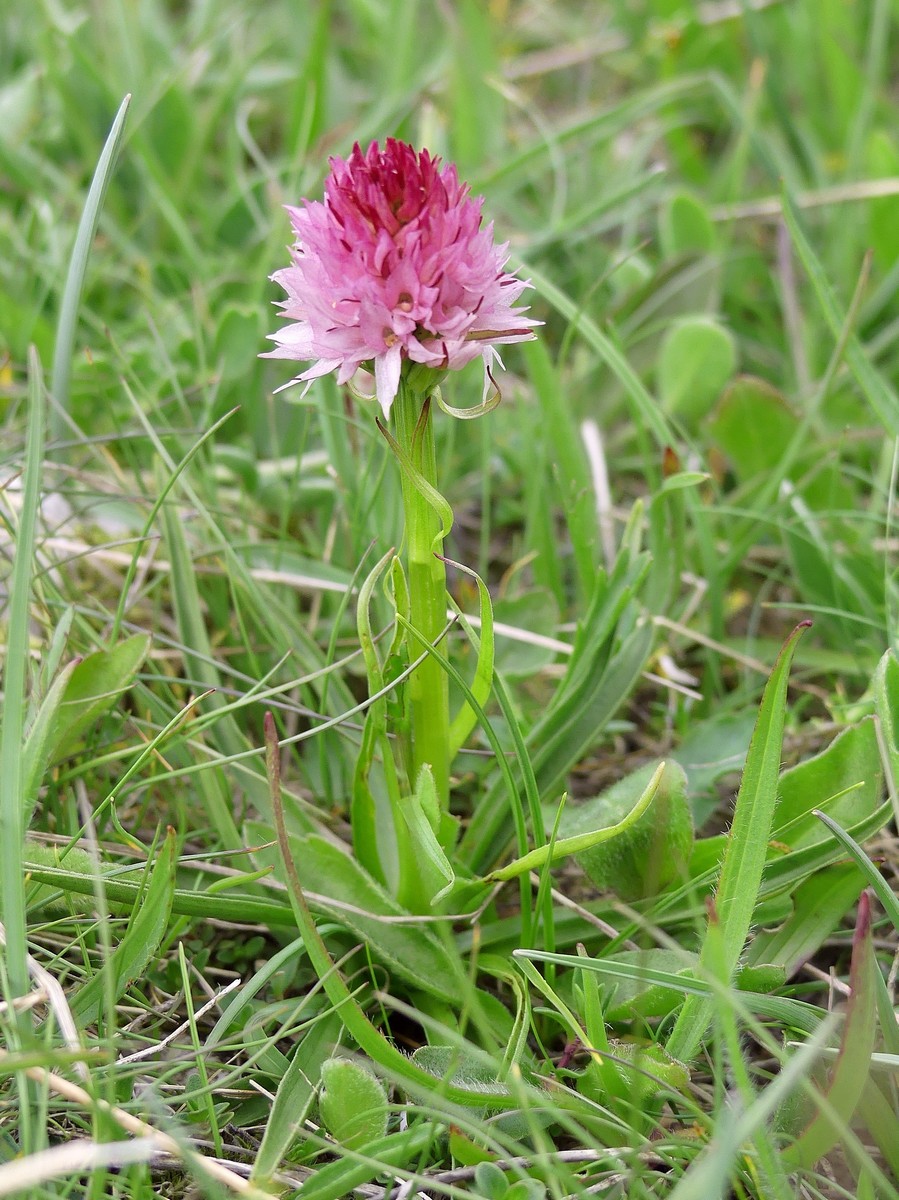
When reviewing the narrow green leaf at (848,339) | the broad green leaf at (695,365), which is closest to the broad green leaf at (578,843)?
the narrow green leaf at (848,339)

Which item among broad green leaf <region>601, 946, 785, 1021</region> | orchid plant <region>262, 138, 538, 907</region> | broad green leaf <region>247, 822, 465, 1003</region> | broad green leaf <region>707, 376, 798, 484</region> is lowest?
broad green leaf <region>601, 946, 785, 1021</region>

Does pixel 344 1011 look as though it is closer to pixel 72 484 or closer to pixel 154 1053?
pixel 154 1053

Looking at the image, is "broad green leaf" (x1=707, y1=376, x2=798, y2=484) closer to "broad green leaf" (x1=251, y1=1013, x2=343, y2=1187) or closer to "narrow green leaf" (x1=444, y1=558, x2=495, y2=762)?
"narrow green leaf" (x1=444, y1=558, x2=495, y2=762)

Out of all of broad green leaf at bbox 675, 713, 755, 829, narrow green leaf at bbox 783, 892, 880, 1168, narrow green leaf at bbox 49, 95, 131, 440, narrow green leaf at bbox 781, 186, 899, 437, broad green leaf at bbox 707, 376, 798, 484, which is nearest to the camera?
narrow green leaf at bbox 783, 892, 880, 1168

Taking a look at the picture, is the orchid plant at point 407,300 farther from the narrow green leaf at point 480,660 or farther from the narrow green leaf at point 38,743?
the narrow green leaf at point 38,743

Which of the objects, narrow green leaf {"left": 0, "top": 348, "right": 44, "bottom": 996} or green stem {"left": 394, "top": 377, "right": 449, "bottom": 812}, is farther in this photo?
green stem {"left": 394, "top": 377, "right": 449, "bottom": 812}

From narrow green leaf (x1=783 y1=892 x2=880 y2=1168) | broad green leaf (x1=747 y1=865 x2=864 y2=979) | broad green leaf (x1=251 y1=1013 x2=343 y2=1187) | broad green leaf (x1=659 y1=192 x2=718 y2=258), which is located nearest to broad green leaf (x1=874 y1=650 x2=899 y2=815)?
broad green leaf (x1=747 y1=865 x2=864 y2=979)

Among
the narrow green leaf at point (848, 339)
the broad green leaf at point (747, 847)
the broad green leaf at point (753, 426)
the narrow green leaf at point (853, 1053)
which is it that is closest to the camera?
the narrow green leaf at point (853, 1053)

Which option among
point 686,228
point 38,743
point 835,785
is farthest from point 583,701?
point 686,228
